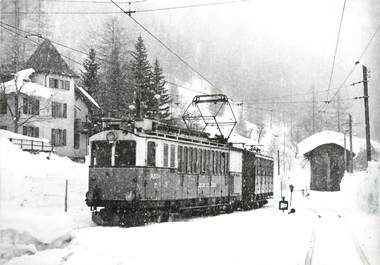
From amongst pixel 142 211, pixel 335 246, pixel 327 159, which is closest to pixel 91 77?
pixel 327 159

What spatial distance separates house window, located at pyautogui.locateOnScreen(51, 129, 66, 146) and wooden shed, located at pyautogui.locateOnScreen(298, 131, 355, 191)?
26.3m

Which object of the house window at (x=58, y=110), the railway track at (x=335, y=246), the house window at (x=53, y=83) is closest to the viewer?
A: the railway track at (x=335, y=246)

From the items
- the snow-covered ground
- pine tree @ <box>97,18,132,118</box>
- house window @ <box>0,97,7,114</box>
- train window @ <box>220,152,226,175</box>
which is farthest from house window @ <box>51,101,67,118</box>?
train window @ <box>220,152,226,175</box>

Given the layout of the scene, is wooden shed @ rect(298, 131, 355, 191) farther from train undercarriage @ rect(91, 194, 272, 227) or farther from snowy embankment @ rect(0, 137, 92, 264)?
train undercarriage @ rect(91, 194, 272, 227)

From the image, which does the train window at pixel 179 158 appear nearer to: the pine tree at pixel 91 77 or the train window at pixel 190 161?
the train window at pixel 190 161

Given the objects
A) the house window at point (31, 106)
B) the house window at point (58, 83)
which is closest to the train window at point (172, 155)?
the house window at point (31, 106)

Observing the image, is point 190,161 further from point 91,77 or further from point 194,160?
point 91,77

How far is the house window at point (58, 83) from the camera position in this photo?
45.8 metres

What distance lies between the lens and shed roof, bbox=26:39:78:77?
45219 mm

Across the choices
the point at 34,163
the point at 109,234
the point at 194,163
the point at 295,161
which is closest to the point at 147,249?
the point at 109,234

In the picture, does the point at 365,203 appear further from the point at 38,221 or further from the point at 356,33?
the point at 38,221

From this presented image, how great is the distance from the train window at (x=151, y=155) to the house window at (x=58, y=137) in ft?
101

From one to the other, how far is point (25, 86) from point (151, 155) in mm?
27007

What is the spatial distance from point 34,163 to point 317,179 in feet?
123
